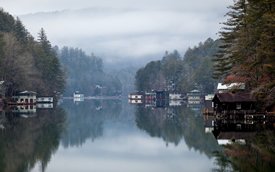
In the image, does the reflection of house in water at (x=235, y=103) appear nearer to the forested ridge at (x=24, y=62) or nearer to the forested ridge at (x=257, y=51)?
the forested ridge at (x=257, y=51)

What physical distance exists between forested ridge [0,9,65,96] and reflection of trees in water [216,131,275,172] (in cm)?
7780

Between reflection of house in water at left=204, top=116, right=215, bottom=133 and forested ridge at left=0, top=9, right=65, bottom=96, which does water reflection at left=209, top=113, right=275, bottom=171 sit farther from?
forested ridge at left=0, top=9, right=65, bottom=96

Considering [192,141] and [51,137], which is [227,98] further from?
[51,137]

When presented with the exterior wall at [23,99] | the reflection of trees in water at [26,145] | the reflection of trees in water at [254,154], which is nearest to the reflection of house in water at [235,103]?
the reflection of trees in water at [26,145]

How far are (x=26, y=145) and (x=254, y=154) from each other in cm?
1621

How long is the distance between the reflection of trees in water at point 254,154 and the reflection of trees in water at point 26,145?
10173 mm

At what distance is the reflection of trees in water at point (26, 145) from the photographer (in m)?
29.3

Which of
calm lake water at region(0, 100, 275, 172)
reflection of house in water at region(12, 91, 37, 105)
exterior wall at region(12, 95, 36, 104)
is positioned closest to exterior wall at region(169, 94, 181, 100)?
reflection of house in water at region(12, 91, 37, 105)

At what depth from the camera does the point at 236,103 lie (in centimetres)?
6081

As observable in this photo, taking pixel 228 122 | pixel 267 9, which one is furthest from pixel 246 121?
pixel 267 9

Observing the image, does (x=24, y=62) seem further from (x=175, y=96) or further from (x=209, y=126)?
(x=175, y=96)

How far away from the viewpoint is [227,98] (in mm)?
61031

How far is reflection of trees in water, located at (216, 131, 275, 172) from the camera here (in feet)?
87.7

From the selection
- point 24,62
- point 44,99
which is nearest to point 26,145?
point 24,62
